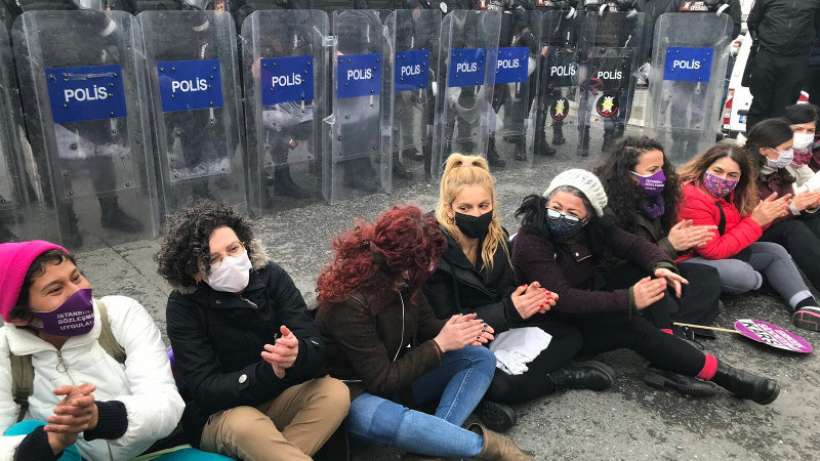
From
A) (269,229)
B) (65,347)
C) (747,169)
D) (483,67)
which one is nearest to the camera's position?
(65,347)

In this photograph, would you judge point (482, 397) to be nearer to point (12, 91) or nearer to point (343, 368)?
point (343, 368)

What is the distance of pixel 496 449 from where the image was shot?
2.31 m

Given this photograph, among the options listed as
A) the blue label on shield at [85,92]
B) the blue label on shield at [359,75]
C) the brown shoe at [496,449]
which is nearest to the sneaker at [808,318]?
the brown shoe at [496,449]

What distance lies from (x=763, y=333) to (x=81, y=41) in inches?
160

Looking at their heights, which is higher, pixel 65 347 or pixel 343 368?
pixel 65 347

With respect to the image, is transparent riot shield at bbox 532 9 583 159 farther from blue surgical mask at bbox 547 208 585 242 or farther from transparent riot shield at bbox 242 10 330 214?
blue surgical mask at bbox 547 208 585 242

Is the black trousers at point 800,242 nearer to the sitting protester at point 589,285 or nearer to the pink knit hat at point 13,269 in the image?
the sitting protester at point 589,285

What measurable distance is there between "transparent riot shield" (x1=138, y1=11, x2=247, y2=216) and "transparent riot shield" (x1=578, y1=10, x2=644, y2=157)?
3.82 meters

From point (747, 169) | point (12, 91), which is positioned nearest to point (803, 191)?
point (747, 169)

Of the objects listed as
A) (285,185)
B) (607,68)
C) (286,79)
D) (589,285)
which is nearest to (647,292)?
(589,285)

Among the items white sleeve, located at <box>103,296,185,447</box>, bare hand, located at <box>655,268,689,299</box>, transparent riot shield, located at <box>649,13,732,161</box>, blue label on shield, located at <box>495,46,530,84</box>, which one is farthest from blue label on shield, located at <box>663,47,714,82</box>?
white sleeve, located at <box>103,296,185,447</box>

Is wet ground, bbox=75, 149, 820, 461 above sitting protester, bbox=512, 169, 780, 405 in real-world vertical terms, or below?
below

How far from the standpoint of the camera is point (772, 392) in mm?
2865

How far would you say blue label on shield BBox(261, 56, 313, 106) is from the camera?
4742 mm
